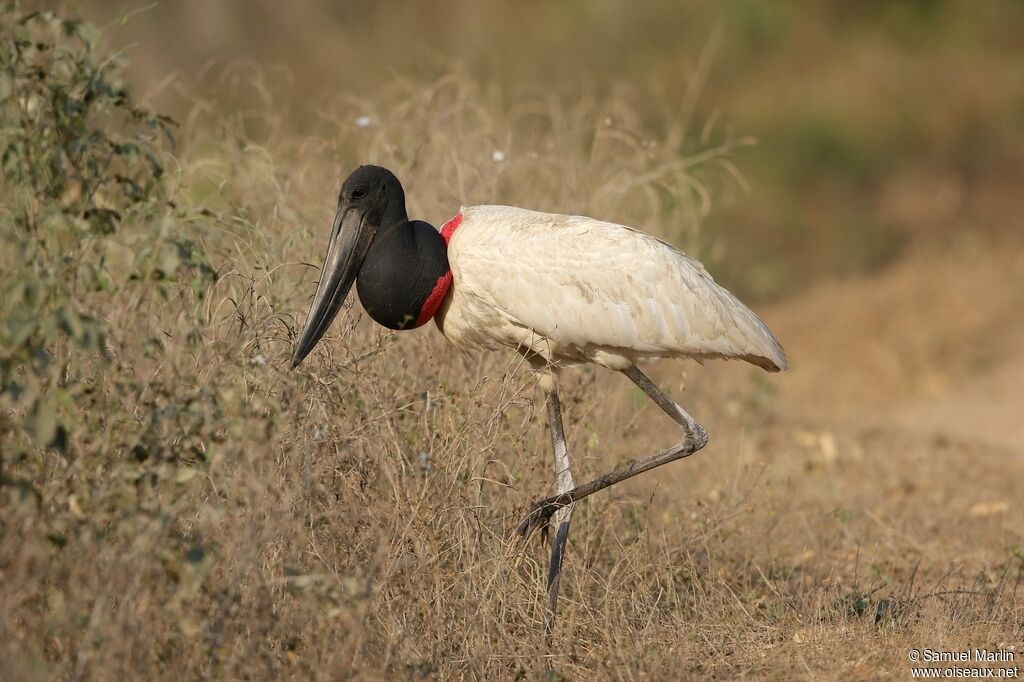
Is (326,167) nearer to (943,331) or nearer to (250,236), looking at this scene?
(250,236)

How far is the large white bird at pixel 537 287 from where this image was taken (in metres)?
4.52

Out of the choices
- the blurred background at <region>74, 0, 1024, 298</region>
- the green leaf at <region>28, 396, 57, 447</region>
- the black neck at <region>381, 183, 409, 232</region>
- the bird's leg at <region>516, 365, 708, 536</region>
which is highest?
the blurred background at <region>74, 0, 1024, 298</region>

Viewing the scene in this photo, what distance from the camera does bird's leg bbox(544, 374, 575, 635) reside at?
4.61 meters

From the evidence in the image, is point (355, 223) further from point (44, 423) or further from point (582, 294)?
point (44, 423)

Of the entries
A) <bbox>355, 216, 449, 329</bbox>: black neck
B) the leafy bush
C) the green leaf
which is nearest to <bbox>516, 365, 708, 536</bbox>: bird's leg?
<bbox>355, 216, 449, 329</bbox>: black neck

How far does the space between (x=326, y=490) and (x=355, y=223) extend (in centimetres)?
113

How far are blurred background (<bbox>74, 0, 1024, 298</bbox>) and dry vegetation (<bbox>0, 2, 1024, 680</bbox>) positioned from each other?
5197 mm

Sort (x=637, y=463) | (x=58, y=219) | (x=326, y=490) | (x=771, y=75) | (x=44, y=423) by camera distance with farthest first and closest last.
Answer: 1. (x=771, y=75)
2. (x=637, y=463)
3. (x=326, y=490)
4. (x=58, y=219)
5. (x=44, y=423)

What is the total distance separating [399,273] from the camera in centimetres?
448

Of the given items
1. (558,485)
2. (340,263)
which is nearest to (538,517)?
(558,485)

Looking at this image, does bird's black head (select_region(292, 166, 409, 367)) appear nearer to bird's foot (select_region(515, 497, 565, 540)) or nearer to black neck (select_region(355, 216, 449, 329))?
black neck (select_region(355, 216, 449, 329))

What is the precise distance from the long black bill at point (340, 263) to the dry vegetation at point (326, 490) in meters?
0.10

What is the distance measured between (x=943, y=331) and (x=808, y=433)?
2515mm

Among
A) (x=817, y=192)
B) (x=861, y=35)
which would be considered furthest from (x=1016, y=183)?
(x=861, y=35)
